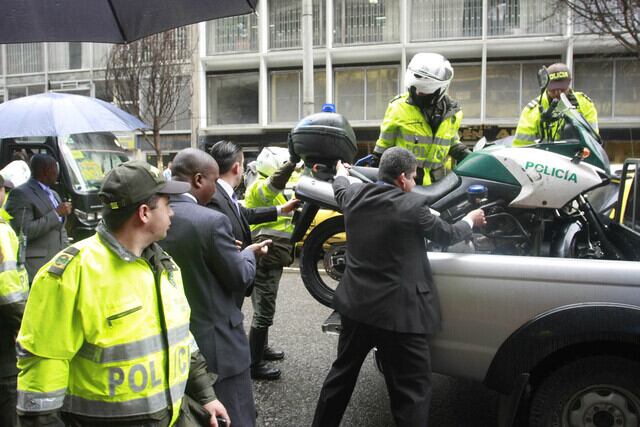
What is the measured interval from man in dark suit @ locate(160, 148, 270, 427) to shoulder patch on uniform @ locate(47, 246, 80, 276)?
2.40 ft

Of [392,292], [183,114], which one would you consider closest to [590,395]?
[392,292]

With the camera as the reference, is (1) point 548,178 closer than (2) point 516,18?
Yes

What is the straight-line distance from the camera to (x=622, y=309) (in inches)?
108

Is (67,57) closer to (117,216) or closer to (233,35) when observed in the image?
(233,35)

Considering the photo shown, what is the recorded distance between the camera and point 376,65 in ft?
69.4

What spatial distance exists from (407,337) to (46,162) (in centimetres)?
396

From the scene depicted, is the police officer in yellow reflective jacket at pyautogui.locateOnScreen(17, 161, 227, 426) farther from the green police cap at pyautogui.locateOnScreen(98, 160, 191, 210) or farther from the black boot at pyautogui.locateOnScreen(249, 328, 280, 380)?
the black boot at pyautogui.locateOnScreen(249, 328, 280, 380)

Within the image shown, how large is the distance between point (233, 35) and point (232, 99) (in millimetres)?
2531

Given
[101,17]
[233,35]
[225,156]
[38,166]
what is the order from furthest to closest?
[233,35] < [38,166] < [225,156] < [101,17]

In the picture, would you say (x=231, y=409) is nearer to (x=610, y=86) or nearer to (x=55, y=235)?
(x=55, y=235)

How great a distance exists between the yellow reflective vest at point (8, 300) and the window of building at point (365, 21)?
19.2 metres

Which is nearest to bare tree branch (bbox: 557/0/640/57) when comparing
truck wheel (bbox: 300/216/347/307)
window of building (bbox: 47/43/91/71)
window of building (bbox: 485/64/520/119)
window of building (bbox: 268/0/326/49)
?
window of building (bbox: 485/64/520/119)

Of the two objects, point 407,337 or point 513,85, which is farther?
point 513,85

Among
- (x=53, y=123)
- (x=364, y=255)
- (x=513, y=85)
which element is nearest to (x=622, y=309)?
(x=364, y=255)
